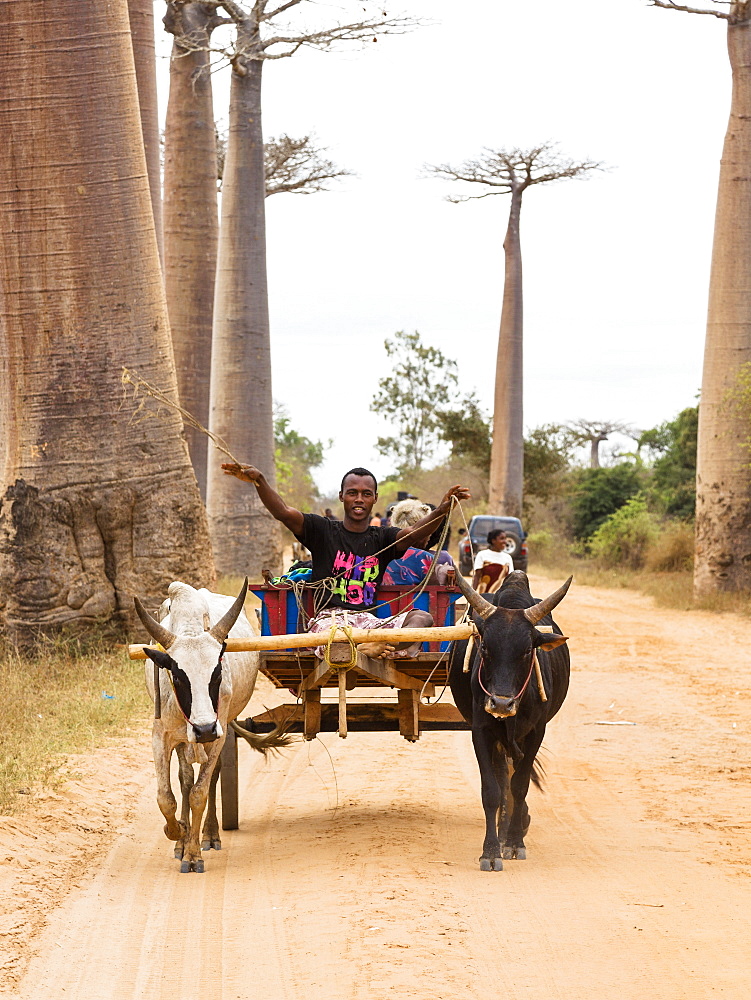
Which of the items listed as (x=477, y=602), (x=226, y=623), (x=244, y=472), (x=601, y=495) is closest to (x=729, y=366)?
(x=477, y=602)

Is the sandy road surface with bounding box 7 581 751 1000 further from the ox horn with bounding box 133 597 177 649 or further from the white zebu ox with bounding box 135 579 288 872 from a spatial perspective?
the ox horn with bounding box 133 597 177 649

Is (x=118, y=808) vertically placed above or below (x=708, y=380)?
below

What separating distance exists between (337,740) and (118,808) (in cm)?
278

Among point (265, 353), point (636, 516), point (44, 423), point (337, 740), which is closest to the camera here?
point (337, 740)

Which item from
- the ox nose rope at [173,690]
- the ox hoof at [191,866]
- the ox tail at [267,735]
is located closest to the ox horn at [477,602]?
the ox nose rope at [173,690]

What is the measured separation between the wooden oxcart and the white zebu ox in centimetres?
17

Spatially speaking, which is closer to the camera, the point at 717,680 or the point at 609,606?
the point at 717,680

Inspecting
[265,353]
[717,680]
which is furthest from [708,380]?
[717,680]

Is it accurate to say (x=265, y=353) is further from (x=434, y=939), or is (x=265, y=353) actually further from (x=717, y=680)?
(x=434, y=939)

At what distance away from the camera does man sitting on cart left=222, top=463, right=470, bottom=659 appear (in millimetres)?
6094

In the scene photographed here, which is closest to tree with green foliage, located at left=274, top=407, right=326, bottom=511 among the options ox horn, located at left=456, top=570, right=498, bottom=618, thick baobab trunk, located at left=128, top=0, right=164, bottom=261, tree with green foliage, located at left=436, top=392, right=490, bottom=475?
tree with green foliage, located at left=436, top=392, right=490, bottom=475

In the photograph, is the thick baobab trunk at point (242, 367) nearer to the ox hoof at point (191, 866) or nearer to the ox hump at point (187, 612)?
the ox hump at point (187, 612)

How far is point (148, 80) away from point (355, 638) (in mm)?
13109

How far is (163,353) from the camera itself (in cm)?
1139
